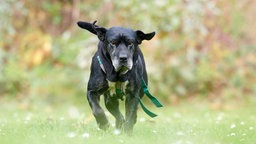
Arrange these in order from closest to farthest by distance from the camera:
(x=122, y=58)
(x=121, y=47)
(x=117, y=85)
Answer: (x=122, y=58)
(x=121, y=47)
(x=117, y=85)

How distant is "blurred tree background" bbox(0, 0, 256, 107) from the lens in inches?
627

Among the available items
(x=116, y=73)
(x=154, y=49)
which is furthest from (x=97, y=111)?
(x=154, y=49)

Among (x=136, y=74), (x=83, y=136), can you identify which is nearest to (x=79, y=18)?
(x=136, y=74)

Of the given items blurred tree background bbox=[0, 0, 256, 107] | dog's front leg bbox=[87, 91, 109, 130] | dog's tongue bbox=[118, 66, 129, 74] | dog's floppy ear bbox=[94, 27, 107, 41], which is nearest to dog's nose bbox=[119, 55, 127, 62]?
dog's tongue bbox=[118, 66, 129, 74]

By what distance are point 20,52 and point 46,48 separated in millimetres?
922

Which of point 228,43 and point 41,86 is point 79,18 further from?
point 228,43

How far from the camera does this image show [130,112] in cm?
729

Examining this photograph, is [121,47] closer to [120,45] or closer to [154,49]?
[120,45]

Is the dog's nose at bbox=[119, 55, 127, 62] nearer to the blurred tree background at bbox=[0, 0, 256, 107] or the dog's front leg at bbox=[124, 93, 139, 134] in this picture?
the dog's front leg at bbox=[124, 93, 139, 134]

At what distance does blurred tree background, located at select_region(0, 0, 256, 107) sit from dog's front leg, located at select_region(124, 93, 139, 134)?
8.22 meters

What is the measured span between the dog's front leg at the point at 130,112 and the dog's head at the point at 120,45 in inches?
14.7

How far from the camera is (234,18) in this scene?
1731cm

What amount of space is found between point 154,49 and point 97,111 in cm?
874

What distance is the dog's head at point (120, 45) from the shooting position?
6.97 m
